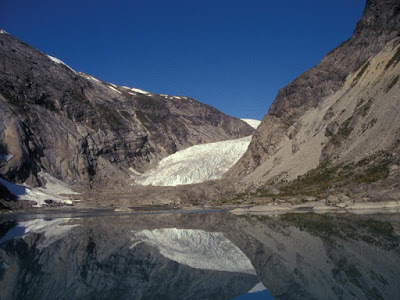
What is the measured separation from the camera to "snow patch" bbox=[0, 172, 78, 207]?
234 ft

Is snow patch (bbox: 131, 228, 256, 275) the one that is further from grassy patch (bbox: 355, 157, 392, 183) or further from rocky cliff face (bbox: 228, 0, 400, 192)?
rocky cliff face (bbox: 228, 0, 400, 192)

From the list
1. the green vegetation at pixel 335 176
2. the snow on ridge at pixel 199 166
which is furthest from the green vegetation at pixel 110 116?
the green vegetation at pixel 335 176

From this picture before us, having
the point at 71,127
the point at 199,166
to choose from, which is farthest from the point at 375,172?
the point at 71,127

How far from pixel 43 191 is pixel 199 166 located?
1325 inches

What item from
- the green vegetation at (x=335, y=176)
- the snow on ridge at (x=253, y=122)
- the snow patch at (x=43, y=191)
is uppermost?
the snow on ridge at (x=253, y=122)

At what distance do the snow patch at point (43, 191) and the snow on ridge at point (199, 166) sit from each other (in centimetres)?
2050

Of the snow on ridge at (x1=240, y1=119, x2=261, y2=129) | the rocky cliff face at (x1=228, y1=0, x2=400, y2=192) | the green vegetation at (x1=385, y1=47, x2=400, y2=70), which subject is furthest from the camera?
the snow on ridge at (x1=240, y1=119, x2=261, y2=129)

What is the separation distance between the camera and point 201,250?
20109 millimetres

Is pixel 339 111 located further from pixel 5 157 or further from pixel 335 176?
pixel 5 157

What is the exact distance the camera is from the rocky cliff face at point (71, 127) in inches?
3369

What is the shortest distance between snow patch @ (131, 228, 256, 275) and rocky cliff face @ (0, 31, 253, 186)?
60.6 metres

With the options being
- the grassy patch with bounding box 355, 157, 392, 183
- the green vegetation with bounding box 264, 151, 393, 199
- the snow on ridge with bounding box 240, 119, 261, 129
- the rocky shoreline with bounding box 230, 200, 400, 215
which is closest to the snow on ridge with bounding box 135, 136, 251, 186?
the green vegetation with bounding box 264, 151, 393, 199

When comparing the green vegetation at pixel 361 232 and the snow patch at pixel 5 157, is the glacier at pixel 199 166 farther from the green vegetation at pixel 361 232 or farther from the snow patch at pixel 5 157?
the green vegetation at pixel 361 232

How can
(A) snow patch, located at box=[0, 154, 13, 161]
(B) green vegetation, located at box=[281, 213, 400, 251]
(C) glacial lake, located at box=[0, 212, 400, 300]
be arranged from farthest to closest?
(A) snow patch, located at box=[0, 154, 13, 161], (B) green vegetation, located at box=[281, 213, 400, 251], (C) glacial lake, located at box=[0, 212, 400, 300]
